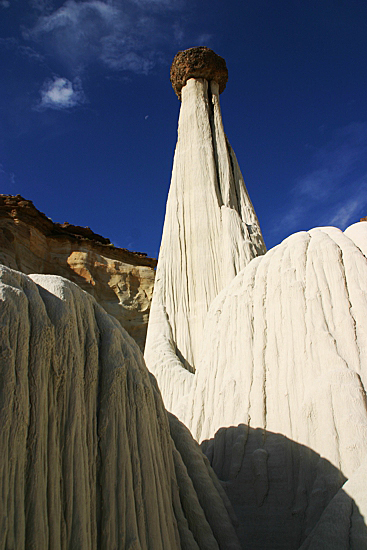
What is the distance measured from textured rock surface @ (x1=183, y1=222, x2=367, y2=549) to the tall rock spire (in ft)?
11.7

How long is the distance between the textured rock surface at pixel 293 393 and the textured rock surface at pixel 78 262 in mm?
12742

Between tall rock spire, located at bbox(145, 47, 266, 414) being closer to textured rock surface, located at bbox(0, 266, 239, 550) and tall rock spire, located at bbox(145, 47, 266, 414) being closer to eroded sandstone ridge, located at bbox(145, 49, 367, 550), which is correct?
eroded sandstone ridge, located at bbox(145, 49, 367, 550)

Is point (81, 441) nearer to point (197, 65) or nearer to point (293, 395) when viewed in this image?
point (293, 395)

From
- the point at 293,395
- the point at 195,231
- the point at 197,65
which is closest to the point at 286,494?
the point at 293,395

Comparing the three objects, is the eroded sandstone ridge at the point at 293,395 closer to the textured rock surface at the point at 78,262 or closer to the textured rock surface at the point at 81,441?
the textured rock surface at the point at 81,441

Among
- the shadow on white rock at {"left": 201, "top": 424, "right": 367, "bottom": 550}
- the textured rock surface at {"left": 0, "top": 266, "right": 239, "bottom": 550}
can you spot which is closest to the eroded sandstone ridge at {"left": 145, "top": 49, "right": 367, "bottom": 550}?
the shadow on white rock at {"left": 201, "top": 424, "right": 367, "bottom": 550}

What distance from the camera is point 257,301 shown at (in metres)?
6.87

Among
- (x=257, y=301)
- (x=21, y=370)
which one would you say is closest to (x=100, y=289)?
(x=257, y=301)

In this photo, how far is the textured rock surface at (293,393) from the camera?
15.9ft

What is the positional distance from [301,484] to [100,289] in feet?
52.4

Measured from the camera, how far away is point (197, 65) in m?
17.6

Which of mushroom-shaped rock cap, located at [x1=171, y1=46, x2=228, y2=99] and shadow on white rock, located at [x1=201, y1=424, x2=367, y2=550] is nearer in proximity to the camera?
shadow on white rock, located at [x1=201, y1=424, x2=367, y2=550]

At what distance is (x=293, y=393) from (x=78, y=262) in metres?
15.7

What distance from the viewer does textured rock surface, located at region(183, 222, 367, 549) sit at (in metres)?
4.83
